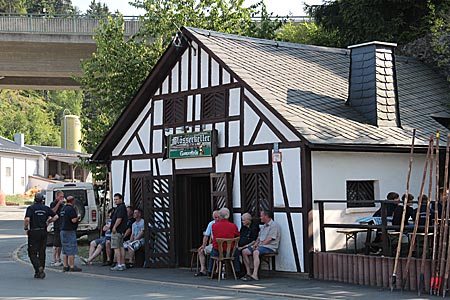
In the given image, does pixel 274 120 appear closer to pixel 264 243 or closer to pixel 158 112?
pixel 264 243

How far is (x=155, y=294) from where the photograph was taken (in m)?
15.1

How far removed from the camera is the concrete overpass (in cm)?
3706

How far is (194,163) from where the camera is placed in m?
19.7

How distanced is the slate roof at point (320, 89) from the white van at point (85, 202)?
8897 millimetres

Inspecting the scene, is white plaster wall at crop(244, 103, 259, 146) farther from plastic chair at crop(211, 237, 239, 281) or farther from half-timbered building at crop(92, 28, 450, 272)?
plastic chair at crop(211, 237, 239, 281)

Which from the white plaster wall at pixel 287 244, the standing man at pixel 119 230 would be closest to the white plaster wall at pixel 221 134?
the white plaster wall at pixel 287 244

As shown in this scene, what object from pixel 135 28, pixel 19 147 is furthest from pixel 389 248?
pixel 19 147

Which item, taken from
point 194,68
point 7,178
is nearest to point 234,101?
point 194,68

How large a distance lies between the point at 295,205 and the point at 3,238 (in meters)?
17.9

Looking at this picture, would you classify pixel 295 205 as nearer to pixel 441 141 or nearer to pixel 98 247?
pixel 441 141

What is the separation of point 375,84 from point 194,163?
181 inches

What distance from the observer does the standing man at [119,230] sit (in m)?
19.3

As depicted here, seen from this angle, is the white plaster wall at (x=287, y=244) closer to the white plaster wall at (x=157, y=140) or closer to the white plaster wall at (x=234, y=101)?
the white plaster wall at (x=234, y=101)

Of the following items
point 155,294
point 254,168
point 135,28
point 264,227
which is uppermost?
point 135,28
